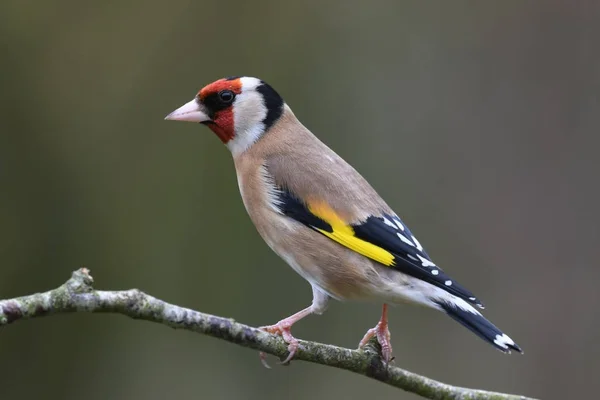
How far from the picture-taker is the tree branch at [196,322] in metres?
2.34

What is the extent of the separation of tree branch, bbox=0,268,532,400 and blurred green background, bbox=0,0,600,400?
2972 mm

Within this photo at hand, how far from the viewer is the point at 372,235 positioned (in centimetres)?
361

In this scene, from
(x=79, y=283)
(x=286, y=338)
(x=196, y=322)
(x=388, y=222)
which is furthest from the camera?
(x=388, y=222)

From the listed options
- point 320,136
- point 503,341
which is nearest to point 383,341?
point 503,341

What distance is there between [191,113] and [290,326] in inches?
43.3

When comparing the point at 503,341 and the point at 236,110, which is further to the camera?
the point at 236,110

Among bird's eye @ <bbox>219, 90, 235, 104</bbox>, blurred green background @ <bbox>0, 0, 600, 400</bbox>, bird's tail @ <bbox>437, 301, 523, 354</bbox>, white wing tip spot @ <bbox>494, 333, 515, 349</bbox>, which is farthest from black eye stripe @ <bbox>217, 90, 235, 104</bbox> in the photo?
blurred green background @ <bbox>0, 0, 600, 400</bbox>

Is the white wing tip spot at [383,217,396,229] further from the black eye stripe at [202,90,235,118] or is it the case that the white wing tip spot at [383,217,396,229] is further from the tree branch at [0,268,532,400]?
the black eye stripe at [202,90,235,118]

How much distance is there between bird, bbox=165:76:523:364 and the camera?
3.44m

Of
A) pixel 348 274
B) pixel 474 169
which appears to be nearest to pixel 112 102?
pixel 474 169

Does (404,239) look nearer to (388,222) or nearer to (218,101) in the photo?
(388,222)

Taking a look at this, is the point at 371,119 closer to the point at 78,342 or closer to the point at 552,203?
the point at 552,203

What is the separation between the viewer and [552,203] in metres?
6.42

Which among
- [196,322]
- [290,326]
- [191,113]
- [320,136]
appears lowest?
[290,326]
